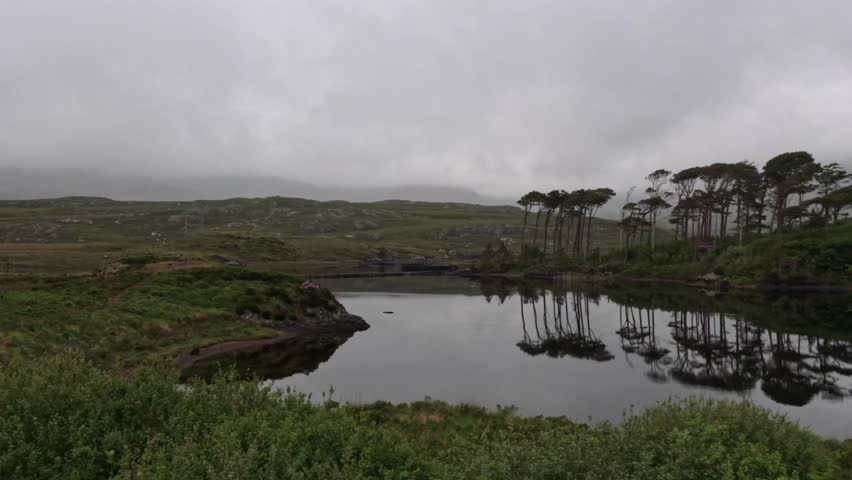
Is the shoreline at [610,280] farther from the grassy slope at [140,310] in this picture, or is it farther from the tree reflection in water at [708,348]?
the grassy slope at [140,310]

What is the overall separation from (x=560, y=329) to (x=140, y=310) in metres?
49.6

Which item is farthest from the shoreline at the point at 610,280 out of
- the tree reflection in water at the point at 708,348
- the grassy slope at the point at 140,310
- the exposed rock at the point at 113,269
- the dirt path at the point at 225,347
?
the dirt path at the point at 225,347

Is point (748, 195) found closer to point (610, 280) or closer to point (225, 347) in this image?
point (610, 280)

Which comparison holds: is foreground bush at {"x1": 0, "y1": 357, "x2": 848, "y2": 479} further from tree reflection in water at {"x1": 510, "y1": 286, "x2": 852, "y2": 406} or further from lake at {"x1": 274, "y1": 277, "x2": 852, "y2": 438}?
tree reflection in water at {"x1": 510, "y1": 286, "x2": 852, "y2": 406}

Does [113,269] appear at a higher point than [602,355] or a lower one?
higher

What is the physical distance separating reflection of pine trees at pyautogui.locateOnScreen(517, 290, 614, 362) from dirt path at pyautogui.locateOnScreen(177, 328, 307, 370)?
25968 mm

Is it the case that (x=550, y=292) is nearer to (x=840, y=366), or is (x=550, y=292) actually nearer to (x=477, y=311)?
(x=477, y=311)

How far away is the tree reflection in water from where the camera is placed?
36.9m

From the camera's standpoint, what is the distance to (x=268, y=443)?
12.1m

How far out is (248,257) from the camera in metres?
158

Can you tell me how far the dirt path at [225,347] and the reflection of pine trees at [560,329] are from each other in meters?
26.0

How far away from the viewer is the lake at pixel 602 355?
33.5 metres

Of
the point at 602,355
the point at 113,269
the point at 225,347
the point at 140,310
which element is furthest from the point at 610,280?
the point at 113,269

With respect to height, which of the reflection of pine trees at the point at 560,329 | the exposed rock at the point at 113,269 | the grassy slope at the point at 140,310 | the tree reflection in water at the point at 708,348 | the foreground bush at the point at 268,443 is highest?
the foreground bush at the point at 268,443
